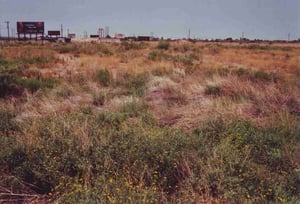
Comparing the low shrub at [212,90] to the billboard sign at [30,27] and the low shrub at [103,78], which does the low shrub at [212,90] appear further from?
the billboard sign at [30,27]

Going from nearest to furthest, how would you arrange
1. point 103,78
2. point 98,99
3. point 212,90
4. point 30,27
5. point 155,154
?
point 155,154 < point 98,99 < point 212,90 < point 103,78 < point 30,27

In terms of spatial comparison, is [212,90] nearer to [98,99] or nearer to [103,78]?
[98,99]

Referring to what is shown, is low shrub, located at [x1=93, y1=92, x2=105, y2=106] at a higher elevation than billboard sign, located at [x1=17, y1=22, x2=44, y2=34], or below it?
Result: below

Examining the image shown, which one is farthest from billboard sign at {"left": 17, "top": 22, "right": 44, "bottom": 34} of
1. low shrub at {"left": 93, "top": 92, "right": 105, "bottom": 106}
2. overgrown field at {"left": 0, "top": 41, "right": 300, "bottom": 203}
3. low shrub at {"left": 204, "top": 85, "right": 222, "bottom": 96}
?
overgrown field at {"left": 0, "top": 41, "right": 300, "bottom": 203}

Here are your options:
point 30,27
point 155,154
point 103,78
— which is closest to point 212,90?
point 103,78

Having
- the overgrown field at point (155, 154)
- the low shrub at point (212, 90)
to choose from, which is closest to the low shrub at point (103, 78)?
the overgrown field at point (155, 154)

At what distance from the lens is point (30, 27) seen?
78625 millimetres

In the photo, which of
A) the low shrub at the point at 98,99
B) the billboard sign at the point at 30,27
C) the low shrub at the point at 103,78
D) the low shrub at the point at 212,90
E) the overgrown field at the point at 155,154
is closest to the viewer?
the overgrown field at the point at 155,154

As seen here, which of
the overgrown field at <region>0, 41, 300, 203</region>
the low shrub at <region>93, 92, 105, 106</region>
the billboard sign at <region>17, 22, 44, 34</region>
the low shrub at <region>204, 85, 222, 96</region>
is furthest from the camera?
the billboard sign at <region>17, 22, 44, 34</region>

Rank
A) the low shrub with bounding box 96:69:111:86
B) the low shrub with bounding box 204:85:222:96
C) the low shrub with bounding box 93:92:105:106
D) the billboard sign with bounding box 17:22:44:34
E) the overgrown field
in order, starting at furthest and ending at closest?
the billboard sign with bounding box 17:22:44:34
the low shrub with bounding box 96:69:111:86
the low shrub with bounding box 204:85:222:96
the low shrub with bounding box 93:92:105:106
the overgrown field

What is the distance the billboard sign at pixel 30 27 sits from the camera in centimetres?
7825

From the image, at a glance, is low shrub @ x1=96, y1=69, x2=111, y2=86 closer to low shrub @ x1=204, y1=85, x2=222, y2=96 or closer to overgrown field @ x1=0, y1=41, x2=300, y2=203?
overgrown field @ x1=0, y1=41, x2=300, y2=203

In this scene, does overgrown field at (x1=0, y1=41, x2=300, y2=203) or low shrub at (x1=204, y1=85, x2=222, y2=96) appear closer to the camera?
overgrown field at (x1=0, y1=41, x2=300, y2=203)

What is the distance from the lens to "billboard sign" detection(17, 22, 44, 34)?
78250 mm
